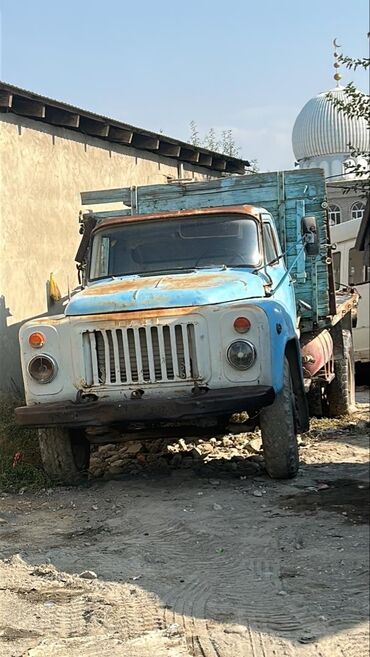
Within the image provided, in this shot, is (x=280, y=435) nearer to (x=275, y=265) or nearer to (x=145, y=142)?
(x=275, y=265)

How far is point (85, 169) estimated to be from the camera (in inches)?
481

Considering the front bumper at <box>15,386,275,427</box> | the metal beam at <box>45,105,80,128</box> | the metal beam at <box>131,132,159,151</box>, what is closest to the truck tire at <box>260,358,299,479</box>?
the front bumper at <box>15,386,275,427</box>

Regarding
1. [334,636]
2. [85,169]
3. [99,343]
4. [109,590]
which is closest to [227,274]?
[99,343]

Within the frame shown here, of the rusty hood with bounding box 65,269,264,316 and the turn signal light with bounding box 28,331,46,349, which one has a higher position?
the rusty hood with bounding box 65,269,264,316

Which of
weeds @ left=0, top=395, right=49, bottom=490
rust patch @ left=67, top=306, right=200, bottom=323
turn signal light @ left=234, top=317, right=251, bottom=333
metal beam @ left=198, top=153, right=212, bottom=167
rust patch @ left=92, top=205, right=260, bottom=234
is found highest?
metal beam @ left=198, top=153, right=212, bottom=167

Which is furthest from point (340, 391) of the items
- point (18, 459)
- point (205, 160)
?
point (205, 160)

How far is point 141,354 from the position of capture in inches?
234

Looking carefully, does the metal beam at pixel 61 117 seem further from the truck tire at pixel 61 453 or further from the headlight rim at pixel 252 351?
the headlight rim at pixel 252 351

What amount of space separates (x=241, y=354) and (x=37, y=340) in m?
1.59

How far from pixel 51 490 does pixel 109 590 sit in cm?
252

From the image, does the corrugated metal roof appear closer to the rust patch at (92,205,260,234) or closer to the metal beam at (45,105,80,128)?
the metal beam at (45,105,80,128)

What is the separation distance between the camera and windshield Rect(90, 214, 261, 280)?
22.8 ft

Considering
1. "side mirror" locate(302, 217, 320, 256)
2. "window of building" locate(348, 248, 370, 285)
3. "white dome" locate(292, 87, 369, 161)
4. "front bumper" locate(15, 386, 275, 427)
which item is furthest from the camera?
"white dome" locate(292, 87, 369, 161)

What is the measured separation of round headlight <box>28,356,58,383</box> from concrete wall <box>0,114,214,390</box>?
4.02 meters
